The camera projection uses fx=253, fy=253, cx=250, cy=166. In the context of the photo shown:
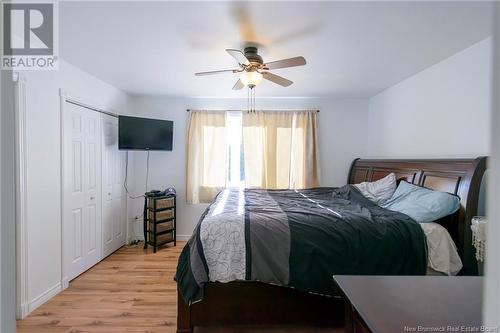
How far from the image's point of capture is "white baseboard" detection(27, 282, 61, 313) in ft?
7.70

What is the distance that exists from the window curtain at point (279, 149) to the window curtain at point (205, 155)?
0.42 metres

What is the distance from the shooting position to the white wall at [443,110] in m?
2.28

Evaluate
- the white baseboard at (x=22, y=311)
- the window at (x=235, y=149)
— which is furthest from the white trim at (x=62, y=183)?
the window at (x=235, y=149)

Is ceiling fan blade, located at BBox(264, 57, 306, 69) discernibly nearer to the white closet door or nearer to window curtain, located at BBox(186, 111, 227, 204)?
window curtain, located at BBox(186, 111, 227, 204)

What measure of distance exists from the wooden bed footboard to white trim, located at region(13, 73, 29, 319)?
1517 mm

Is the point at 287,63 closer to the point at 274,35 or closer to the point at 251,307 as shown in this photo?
the point at 274,35

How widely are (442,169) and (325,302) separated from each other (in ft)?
5.46

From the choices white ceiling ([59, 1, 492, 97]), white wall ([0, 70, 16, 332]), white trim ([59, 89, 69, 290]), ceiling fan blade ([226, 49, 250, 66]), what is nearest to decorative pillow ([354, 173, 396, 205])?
white ceiling ([59, 1, 492, 97])

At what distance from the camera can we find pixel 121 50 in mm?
2518

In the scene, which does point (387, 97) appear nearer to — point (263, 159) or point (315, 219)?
point (263, 159)

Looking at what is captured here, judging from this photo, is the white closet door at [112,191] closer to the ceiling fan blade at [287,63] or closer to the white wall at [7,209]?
the ceiling fan blade at [287,63]

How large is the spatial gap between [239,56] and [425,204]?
2061 mm

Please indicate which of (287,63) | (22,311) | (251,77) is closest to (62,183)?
(22,311)

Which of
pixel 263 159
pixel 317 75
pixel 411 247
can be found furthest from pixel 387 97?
pixel 411 247
